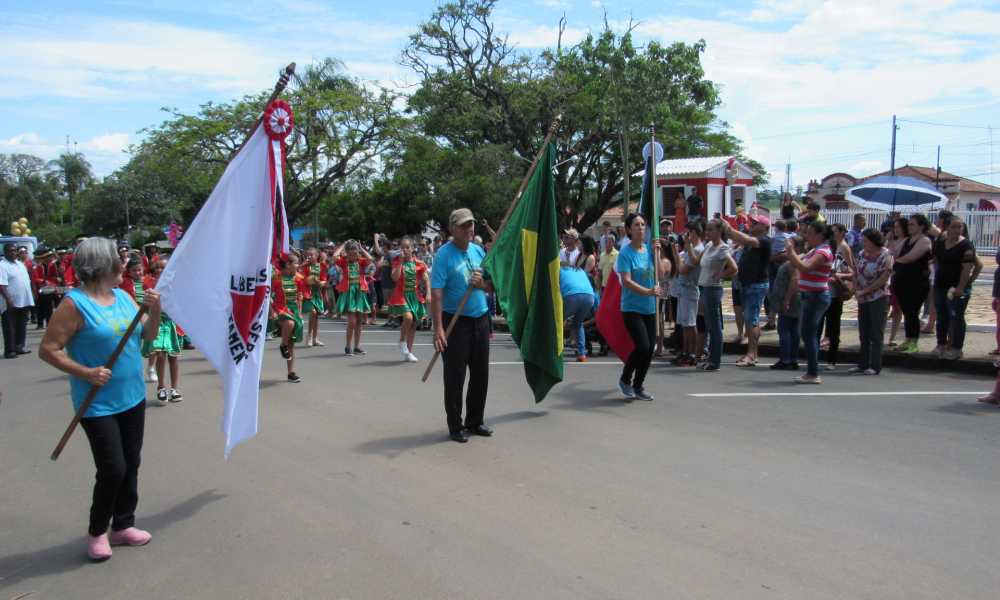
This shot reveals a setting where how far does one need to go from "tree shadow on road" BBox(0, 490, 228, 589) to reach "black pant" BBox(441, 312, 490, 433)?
219cm

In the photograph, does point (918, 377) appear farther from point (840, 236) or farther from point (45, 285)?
point (45, 285)

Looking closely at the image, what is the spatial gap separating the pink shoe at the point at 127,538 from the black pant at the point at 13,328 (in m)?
10.3

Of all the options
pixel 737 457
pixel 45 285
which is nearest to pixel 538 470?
pixel 737 457

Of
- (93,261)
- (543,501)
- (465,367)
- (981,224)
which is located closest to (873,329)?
(465,367)

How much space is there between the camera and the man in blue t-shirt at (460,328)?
19.4 feet

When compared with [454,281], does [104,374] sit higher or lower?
lower

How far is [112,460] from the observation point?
3768 mm

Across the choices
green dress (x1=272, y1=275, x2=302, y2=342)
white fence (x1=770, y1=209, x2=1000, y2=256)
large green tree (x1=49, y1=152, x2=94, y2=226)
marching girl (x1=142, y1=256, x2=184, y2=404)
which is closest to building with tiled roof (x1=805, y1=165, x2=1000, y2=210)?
white fence (x1=770, y1=209, x2=1000, y2=256)

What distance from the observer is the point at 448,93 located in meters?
30.2

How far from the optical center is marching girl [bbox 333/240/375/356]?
448 inches

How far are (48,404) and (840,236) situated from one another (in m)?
10.6

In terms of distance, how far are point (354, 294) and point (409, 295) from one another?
2.99 ft

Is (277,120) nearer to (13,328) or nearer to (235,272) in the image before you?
(235,272)

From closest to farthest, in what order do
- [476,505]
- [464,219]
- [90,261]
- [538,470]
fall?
[90,261], [476,505], [538,470], [464,219]
